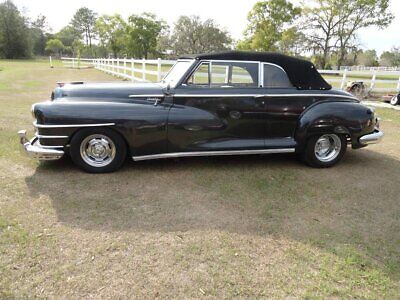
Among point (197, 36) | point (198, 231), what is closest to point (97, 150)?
point (198, 231)

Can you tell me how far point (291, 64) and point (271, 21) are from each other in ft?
145

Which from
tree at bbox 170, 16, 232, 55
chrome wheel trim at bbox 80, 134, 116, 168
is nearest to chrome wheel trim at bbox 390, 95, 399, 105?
chrome wheel trim at bbox 80, 134, 116, 168

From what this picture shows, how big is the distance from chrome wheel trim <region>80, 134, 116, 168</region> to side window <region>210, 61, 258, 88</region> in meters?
1.69

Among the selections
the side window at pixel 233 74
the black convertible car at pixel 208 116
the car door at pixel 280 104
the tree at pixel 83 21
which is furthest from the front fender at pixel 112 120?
the tree at pixel 83 21

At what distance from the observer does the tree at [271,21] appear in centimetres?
4466

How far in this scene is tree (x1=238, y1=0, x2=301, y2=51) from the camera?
44656mm

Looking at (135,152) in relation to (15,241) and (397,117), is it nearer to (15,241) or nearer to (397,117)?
(15,241)

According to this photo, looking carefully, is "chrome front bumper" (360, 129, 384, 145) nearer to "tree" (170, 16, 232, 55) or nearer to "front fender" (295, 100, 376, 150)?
"front fender" (295, 100, 376, 150)

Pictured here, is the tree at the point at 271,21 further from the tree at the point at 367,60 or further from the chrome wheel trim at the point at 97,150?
the chrome wheel trim at the point at 97,150

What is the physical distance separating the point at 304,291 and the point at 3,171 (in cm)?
407

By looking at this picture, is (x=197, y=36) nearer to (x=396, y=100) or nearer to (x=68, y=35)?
(x=396, y=100)

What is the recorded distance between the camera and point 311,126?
16.2ft

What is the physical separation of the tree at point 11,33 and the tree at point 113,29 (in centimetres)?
1812

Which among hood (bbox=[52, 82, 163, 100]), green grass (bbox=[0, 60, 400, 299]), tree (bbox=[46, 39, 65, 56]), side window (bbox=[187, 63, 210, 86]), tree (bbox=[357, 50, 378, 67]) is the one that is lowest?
green grass (bbox=[0, 60, 400, 299])
